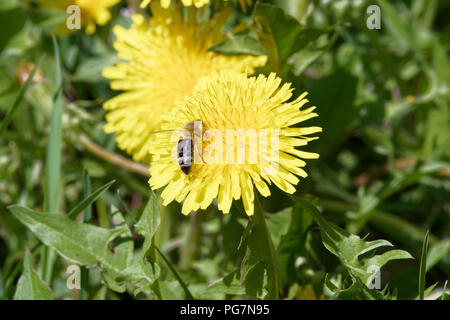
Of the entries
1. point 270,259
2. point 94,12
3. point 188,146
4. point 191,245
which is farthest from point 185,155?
point 94,12

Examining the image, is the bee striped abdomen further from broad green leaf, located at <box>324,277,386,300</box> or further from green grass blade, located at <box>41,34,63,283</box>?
green grass blade, located at <box>41,34,63,283</box>

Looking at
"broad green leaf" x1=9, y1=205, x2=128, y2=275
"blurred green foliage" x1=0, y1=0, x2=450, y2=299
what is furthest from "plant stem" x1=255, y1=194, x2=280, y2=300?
"broad green leaf" x1=9, y1=205, x2=128, y2=275

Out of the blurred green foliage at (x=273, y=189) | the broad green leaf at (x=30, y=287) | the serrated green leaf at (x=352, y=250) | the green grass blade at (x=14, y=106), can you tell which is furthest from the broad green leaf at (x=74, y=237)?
the serrated green leaf at (x=352, y=250)

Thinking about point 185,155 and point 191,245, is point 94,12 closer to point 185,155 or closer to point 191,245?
point 191,245

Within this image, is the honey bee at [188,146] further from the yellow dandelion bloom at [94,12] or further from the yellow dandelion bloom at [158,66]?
the yellow dandelion bloom at [94,12]

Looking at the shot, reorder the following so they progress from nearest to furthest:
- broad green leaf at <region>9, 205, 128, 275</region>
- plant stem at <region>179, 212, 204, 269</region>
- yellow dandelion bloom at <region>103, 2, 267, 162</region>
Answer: broad green leaf at <region>9, 205, 128, 275</region> → yellow dandelion bloom at <region>103, 2, 267, 162</region> → plant stem at <region>179, 212, 204, 269</region>
